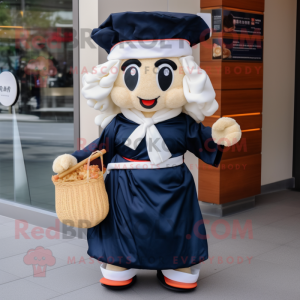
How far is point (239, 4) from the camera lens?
15.7ft

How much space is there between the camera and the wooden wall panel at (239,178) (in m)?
4.86

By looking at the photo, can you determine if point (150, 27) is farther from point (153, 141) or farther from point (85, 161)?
point (85, 161)

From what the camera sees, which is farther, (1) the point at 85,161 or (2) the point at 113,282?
(2) the point at 113,282

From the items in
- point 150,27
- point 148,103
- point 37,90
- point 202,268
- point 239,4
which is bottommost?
point 202,268

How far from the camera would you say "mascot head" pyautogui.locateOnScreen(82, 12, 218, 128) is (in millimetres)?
2900

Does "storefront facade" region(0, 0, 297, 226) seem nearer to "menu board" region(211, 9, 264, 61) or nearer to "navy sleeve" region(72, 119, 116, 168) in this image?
"menu board" region(211, 9, 264, 61)

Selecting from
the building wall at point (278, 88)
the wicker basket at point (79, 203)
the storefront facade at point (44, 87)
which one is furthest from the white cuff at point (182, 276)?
the building wall at point (278, 88)

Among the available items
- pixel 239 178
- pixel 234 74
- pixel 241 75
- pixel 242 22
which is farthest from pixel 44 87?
pixel 239 178

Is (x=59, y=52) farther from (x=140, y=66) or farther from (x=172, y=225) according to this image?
(x=172, y=225)

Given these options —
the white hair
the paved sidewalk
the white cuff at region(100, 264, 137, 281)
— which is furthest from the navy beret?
the paved sidewalk

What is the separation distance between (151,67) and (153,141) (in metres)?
0.45

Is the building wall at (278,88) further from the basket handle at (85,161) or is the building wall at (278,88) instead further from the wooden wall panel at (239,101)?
the basket handle at (85,161)

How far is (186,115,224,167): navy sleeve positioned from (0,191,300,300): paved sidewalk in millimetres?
845

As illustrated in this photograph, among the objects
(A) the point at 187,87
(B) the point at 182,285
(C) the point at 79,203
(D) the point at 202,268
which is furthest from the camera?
(D) the point at 202,268
